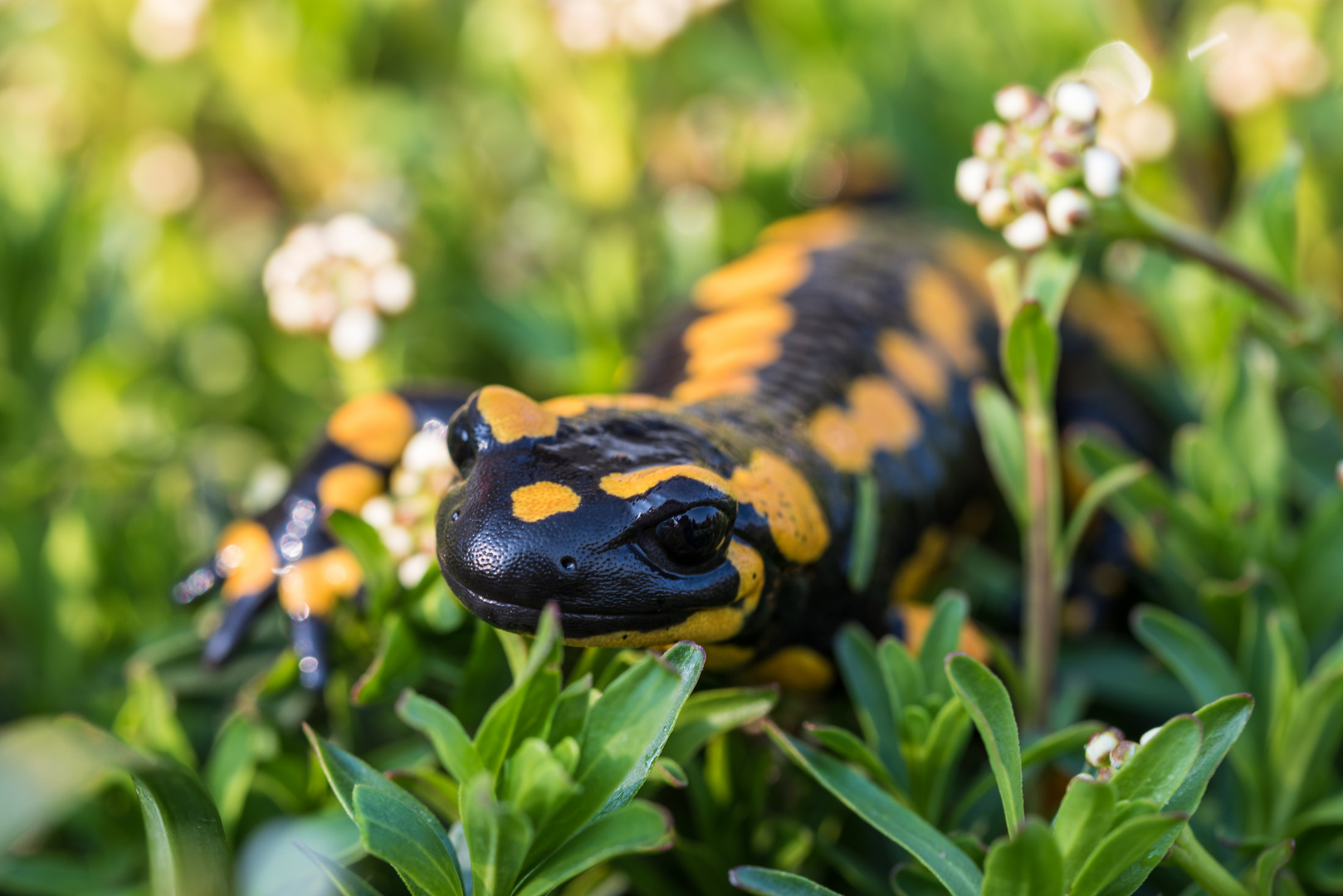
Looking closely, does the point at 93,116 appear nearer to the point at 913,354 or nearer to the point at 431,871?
the point at 913,354

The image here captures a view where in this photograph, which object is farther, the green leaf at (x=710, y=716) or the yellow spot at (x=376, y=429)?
the yellow spot at (x=376, y=429)

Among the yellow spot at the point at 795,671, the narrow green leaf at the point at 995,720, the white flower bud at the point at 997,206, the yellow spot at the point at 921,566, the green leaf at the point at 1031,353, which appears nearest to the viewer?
the narrow green leaf at the point at 995,720

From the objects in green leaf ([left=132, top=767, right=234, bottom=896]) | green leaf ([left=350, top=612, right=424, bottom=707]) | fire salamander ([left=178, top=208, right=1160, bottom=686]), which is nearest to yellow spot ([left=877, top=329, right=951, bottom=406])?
fire salamander ([left=178, top=208, right=1160, bottom=686])

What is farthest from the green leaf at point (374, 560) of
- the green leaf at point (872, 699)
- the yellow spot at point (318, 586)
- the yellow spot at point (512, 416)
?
the green leaf at point (872, 699)

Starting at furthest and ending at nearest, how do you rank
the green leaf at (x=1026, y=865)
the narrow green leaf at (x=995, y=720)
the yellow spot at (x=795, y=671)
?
1. the yellow spot at (x=795, y=671)
2. the narrow green leaf at (x=995, y=720)
3. the green leaf at (x=1026, y=865)

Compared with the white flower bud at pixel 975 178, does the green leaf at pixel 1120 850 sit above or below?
below

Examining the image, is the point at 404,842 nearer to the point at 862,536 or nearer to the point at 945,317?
the point at 862,536

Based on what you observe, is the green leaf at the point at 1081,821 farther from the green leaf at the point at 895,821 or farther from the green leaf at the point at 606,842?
the green leaf at the point at 606,842

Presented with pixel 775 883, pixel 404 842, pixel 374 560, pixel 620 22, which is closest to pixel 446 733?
pixel 404 842
